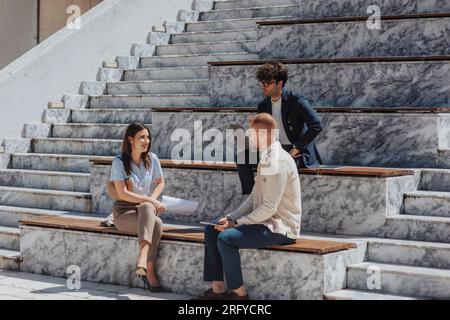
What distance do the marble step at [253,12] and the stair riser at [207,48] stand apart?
0.70 metres

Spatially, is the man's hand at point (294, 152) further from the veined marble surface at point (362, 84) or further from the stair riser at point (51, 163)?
the stair riser at point (51, 163)

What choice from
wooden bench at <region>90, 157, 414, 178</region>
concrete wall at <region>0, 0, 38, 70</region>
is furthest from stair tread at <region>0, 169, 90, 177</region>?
concrete wall at <region>0, 0, 38, 70</region>

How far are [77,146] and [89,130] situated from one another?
298 mm

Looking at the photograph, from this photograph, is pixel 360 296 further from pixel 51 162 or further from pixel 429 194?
pixel 51 162

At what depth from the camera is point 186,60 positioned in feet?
36.7

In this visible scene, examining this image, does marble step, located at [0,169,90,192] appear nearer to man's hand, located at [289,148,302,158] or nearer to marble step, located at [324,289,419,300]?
man's hand, located at [289,148,302,158]

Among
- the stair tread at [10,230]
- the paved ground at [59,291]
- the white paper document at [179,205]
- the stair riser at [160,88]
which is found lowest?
the paved ground at [59,291]

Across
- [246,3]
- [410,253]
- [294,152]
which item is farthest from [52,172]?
[410,253]

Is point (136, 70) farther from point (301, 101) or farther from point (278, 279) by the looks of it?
point (278, 279)

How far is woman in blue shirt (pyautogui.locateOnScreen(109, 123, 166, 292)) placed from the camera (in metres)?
7.24

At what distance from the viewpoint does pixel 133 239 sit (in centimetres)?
752

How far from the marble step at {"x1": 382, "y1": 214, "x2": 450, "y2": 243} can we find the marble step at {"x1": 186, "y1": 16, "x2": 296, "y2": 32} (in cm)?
438

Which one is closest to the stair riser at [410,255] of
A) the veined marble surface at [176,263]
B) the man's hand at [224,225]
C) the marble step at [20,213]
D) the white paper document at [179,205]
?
the veined marble surface at [176,263]

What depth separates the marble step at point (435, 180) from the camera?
761cm
